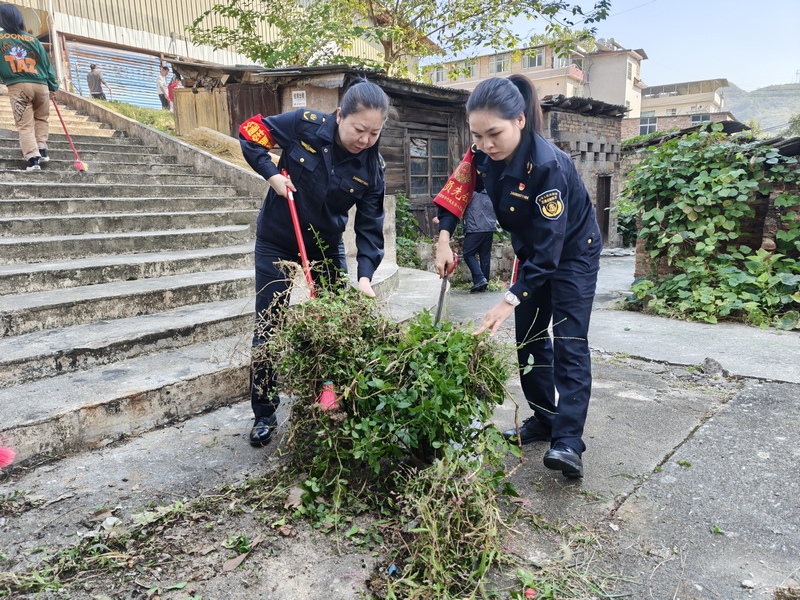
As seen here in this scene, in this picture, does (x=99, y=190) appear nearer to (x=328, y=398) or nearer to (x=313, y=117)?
(x=313, y=117)

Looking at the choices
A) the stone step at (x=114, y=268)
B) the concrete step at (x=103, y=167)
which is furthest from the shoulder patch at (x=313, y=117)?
the concrete step at (x=103, y=167)

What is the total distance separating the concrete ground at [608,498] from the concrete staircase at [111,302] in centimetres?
18

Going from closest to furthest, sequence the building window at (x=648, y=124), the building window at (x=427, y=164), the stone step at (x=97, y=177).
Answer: the stone step at (x=97, y=177) < the building window at (x=427, y=164) < the building window at (x=648, y=124)

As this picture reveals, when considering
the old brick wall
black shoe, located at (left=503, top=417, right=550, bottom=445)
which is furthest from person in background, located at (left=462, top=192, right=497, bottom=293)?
the old brick wall

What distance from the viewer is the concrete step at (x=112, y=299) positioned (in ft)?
11.0

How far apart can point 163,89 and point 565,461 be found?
17783mm

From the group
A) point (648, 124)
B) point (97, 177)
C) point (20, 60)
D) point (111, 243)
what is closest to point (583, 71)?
point (648, 124)

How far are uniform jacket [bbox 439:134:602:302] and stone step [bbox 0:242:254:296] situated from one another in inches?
122

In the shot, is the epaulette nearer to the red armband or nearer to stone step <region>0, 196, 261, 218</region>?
the red armband

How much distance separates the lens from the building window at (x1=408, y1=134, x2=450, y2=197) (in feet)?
36.0

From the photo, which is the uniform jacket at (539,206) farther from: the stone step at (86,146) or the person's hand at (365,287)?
the stone step at (86,146)

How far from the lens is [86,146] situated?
7.65m

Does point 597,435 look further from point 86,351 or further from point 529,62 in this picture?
point 529,62

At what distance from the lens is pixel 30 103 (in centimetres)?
619
